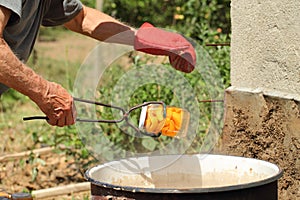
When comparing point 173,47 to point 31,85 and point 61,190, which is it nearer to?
point 31,85

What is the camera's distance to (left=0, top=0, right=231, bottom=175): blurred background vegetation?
491 centimetres

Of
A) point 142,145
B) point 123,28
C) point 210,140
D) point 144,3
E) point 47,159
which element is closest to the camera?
point 123,28

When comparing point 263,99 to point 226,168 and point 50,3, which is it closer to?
point 226,168

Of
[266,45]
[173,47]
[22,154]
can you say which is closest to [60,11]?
[173,47]

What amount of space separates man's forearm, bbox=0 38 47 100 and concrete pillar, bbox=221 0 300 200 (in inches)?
40.1

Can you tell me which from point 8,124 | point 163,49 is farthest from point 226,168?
point 8,124

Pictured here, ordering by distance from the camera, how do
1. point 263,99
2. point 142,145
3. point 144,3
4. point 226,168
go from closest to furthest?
point 226,168, point 263,99, point 142,145, point 144,3

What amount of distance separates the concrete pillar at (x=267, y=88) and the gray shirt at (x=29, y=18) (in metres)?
0.90

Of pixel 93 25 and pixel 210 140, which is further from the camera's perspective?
pixel 210 140

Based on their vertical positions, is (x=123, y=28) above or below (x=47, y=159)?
above

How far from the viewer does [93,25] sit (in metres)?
3.83

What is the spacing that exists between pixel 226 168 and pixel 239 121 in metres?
0.46

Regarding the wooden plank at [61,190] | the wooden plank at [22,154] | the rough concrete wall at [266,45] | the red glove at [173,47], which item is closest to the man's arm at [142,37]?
the red glove at [173,47]

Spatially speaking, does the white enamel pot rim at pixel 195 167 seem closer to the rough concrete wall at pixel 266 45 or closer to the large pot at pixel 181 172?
the large pot at pixel 181 172
